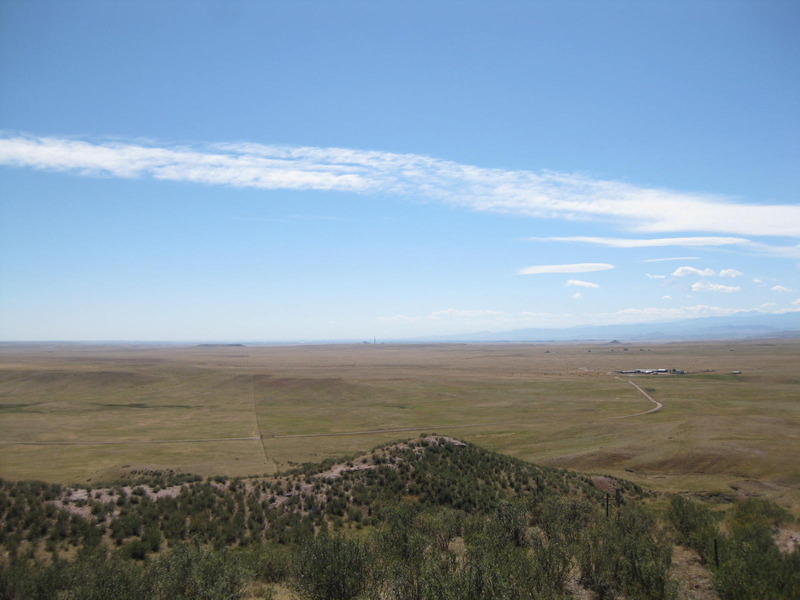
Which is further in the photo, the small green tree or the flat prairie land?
the flat prairie land

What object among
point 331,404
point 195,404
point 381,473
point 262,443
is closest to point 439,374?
point 331,404

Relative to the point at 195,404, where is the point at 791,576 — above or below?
above

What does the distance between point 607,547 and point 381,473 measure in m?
18.3

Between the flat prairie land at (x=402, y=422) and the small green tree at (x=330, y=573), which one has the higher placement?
the small green tree at (x=330, y=573)

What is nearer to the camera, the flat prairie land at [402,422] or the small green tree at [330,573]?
the small green tree at [330,573]

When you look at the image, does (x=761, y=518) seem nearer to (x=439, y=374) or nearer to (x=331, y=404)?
(x=331, y=404)

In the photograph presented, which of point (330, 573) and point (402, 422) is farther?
point (402, 422)

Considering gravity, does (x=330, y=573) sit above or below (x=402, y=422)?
above

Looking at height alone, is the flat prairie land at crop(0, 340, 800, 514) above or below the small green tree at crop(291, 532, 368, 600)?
below

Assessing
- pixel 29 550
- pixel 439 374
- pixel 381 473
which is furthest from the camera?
pixel 439 374

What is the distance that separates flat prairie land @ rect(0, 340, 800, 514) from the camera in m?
46.1

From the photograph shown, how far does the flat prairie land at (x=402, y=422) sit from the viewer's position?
46125 millimetres

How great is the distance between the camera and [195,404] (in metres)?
93.4

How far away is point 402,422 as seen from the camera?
73.1 metres
